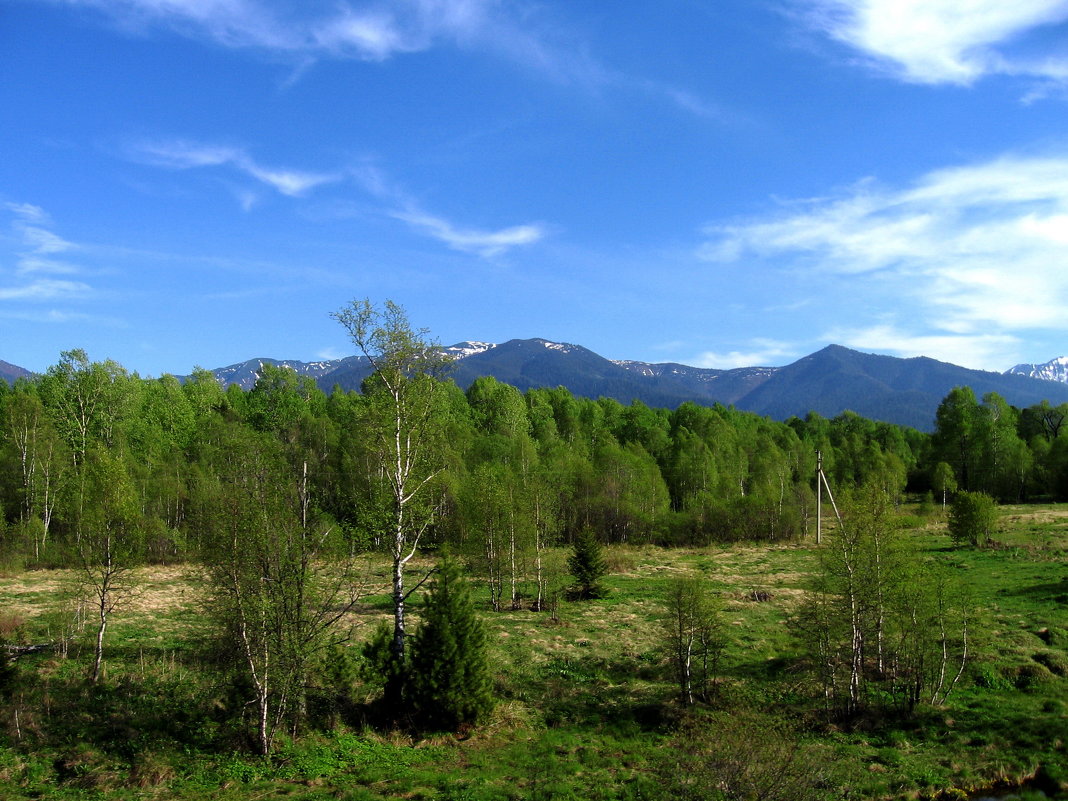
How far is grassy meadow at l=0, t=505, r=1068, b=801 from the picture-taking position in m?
16.0

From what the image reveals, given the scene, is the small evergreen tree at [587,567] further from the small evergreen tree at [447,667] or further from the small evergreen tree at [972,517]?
the small evergreen tree at [972,517]

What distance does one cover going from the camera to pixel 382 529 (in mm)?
21578

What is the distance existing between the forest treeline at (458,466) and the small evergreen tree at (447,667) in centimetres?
333

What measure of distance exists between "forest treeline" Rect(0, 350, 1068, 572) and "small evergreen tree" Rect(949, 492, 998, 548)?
49.3ft

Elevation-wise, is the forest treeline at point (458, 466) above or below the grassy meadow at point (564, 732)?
above

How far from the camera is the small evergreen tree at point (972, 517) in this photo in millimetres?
52031

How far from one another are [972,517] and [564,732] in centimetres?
4738

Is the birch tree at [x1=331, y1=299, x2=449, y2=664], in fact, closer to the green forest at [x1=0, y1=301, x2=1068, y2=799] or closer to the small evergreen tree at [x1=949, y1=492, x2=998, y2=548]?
the green forest at [x1=0, y1=301, x2=1068, y2=799]

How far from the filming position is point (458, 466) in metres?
64.8

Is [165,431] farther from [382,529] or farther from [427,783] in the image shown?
[427,783]

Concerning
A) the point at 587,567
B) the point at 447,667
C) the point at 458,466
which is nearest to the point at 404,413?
the point at 447,667

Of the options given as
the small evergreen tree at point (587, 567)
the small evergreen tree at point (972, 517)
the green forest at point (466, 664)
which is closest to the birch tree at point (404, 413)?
the green forest at point (466, 664)

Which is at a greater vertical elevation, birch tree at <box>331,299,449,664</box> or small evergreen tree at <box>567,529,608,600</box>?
birch tree at <box>331,299,449,664</box>

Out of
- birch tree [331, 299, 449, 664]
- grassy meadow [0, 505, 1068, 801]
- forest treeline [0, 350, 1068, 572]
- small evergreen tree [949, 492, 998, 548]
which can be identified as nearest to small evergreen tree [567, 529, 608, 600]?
forest treeline [0, 350, 1068, 572]
